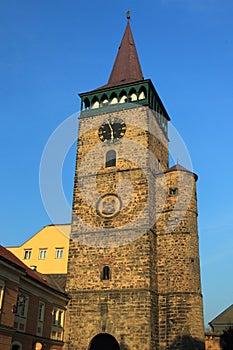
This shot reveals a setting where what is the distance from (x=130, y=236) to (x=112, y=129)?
30.7 ft

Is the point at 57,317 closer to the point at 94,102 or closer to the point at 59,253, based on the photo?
the point at 59,253

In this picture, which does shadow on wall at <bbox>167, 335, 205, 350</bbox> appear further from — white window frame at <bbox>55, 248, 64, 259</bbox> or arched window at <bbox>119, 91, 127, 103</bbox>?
arched window at <bbox>119, 91, 127, 103</bbox>

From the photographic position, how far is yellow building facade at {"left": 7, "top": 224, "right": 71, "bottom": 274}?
114 ft

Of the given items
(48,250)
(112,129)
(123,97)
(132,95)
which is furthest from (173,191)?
(48,250)

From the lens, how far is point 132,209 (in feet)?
94.9

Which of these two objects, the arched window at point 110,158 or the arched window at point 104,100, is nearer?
the arched window at point 110,158

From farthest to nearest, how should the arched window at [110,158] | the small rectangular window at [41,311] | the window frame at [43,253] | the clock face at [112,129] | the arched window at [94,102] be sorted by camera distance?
the window frame at [43,253] < the arched window at [94,102] < the clock face at [112,129] < the arched window at [110,158] < the small rectangular window at [41,311]

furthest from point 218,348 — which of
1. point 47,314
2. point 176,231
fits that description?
point 47,314

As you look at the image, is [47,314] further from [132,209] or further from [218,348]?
[218,348]

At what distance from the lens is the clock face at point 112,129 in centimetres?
3225

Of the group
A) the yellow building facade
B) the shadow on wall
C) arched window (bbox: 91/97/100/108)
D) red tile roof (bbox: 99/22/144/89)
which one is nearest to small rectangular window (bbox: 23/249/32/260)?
the yellow building facade

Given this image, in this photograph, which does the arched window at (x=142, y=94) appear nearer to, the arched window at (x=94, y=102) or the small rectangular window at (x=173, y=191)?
the arched window at (x=94, y=102)

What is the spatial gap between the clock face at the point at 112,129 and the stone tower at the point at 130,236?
0.09m

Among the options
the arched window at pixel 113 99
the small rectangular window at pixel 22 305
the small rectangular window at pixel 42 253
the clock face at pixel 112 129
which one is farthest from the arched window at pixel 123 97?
the small rectangular window at pixel 22 305
